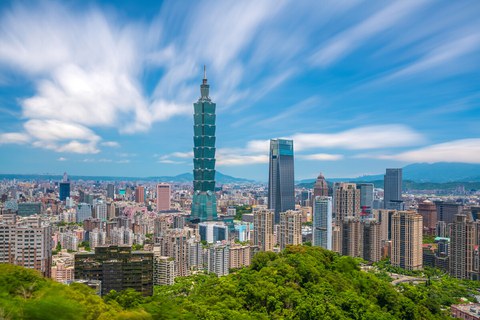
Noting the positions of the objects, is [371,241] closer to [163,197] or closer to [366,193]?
[366,193]

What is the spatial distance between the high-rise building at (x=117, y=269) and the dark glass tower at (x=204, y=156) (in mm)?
14351

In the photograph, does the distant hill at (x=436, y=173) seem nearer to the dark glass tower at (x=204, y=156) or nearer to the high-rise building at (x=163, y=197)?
the high-rise building at (x=163, y=197)

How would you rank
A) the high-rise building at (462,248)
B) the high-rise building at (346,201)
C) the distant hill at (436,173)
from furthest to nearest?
the distant hill at (436,173) → the high-rise building at (346,201) → the high-rise building at (462,248)

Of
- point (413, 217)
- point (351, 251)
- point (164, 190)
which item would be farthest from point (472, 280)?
point (164, 190)

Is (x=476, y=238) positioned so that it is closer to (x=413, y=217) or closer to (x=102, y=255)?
(x=413, y=217)

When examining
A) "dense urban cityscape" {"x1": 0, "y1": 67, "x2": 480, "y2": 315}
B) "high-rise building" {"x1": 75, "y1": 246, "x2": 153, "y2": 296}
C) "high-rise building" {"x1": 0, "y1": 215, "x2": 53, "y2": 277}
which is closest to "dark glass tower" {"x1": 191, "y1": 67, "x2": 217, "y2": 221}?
"dense urban cityscape" {"x1": 0, "y1": 67, "x2": 480, "y2": 315}

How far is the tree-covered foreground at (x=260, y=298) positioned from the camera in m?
2.99

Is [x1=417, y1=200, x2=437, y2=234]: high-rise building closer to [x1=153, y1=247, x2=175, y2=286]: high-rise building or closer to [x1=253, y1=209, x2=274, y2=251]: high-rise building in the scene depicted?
[x1=253, y1=209, x2=274, y2=251]: high-rise building

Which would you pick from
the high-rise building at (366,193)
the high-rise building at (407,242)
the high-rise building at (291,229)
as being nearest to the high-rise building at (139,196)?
the high-rise building at (366,193)

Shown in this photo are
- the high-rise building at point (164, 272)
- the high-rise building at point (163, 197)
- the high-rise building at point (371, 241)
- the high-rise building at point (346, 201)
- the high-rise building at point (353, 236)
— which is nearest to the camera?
the high-rise building at point (164, 272)

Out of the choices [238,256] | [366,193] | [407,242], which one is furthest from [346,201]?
[238,256]

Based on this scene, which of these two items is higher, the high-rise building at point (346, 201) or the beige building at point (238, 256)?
the high-rise building at point (346, 201)

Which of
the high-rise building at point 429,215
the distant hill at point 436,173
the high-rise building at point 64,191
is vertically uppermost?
the distant hill at point 436,173

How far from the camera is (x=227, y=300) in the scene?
14.5ft
